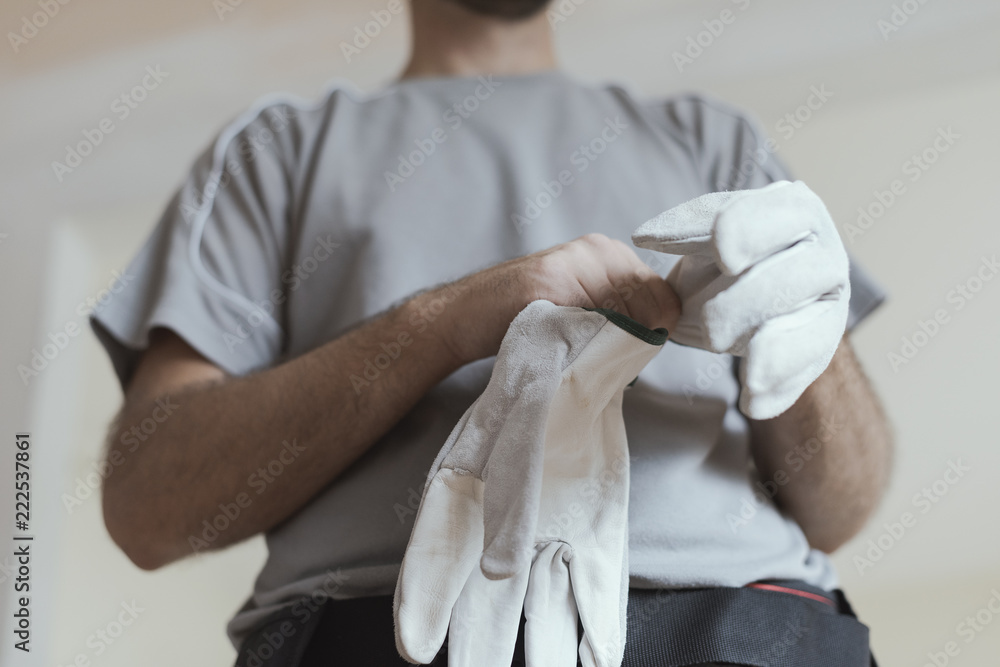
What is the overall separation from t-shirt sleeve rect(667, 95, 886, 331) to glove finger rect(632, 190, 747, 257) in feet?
1.15

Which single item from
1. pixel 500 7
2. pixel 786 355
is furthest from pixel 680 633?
pixel 500 7

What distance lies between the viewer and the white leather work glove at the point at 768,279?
0.42m

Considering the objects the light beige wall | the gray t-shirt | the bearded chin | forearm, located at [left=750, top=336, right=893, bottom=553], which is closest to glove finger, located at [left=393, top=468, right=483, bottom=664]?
the gray t-shirt

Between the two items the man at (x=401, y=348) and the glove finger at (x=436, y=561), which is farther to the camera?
the man at (x=401, y=348)

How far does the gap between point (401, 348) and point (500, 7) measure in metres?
0.56

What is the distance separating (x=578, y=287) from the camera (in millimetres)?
510

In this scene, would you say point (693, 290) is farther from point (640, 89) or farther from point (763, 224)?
point (640, 89)

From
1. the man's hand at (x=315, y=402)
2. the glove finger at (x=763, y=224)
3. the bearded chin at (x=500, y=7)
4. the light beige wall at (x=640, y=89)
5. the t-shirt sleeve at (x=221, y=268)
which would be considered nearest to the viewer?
the glove finger at (x=763, y=224)

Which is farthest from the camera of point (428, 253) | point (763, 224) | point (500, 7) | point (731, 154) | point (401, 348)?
point (500, 7)

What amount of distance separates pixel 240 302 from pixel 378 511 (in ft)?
0.84

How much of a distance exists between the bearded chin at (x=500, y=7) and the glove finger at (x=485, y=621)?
714 millimetres

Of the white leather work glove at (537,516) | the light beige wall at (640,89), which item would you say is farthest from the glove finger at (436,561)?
the light beige wall at (640,89)

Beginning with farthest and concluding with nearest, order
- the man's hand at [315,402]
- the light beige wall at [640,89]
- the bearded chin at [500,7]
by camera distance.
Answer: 1. the light beige wall at [640,89]
2. the bearded chin at [500,7]
3. the man's hand at [315,402]

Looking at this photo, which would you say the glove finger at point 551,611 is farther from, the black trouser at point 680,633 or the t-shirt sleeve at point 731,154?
the t-shirt sleeve at point 731,154
